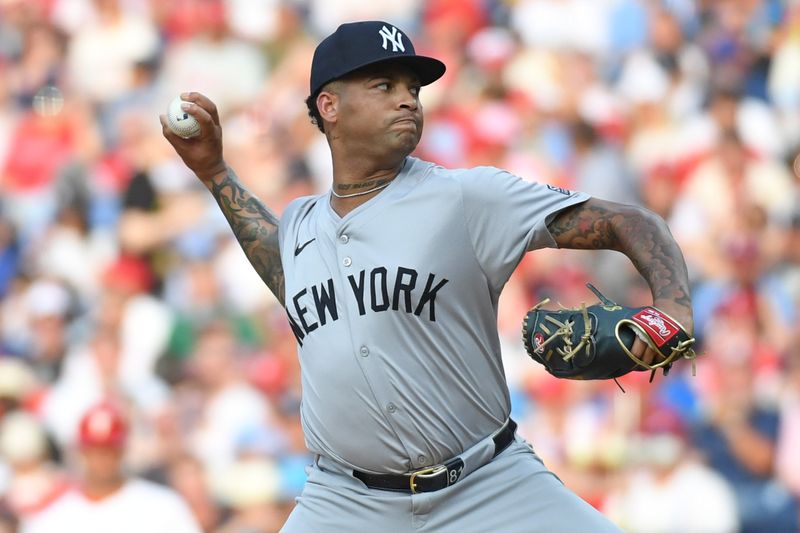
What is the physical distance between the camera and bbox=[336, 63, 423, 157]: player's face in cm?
387

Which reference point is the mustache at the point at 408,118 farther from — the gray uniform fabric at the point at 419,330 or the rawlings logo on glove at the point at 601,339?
the rawlings logo on glove at the point at 601,339

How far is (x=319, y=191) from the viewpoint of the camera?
9055 mm

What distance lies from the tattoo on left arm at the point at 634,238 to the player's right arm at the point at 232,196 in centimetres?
108

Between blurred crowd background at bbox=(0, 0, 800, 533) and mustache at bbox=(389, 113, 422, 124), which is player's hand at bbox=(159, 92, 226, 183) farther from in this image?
blurred crowd background at bbox=(0, 0, 800, 533)

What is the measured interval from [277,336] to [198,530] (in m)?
1.63

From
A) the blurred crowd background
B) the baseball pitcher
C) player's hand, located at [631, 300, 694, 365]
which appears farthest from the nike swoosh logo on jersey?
the blurred crowd background

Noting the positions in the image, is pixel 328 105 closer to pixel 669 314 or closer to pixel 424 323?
pixel 424 323

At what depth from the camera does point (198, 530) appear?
23.3 feet

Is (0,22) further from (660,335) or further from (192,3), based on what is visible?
(660,335)

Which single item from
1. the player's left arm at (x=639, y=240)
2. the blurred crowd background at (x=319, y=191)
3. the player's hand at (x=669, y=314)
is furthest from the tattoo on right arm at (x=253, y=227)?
the blurred crowd background at (x=319, y=191)

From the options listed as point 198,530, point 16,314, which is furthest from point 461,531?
point 16,314

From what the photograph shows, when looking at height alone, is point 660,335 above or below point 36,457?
above

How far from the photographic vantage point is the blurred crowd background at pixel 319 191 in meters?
7.27

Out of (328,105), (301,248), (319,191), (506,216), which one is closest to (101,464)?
(319,191)
